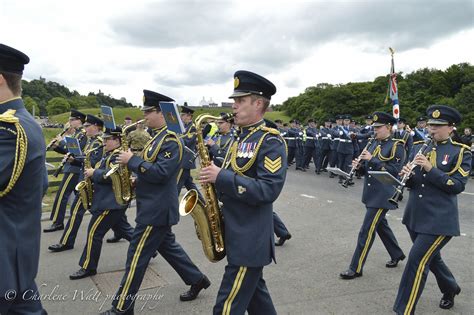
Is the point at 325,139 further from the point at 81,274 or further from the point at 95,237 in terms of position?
the point at 81,274

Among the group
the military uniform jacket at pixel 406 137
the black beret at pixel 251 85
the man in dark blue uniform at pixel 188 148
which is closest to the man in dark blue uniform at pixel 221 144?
the man in dark blue uniform at pixel 188 148

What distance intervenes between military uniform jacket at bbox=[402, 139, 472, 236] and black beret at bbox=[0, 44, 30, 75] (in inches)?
155

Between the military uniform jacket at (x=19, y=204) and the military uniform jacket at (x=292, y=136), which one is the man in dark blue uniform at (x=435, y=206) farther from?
the military uniform jacket at (x=292, y=136)

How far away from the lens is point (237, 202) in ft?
10.4

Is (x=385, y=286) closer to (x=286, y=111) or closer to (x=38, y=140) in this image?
(x=38, y=140)

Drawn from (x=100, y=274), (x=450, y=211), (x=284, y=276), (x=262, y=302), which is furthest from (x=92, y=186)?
(x=450, y=211)

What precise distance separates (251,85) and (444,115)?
8.14ft

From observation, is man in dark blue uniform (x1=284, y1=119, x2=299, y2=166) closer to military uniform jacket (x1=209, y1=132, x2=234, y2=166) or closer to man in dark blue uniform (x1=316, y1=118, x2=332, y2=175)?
man in dark blue uniform (x1=316, y1=118, x2=332, y2=175)

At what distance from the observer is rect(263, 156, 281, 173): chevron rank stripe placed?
3.04 meters

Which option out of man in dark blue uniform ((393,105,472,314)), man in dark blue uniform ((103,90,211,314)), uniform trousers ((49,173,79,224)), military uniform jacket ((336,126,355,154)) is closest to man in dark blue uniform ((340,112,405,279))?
man in dark blue uniform ((393,105,472,314))

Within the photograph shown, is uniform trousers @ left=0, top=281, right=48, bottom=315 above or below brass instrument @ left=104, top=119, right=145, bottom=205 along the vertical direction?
below

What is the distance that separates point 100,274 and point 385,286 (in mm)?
3867

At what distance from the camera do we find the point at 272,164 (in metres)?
3.05

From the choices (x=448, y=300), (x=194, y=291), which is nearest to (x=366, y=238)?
(x=448, y=300)
